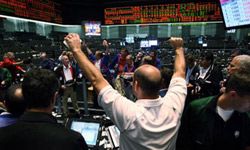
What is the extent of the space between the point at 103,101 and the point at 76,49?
350 mm

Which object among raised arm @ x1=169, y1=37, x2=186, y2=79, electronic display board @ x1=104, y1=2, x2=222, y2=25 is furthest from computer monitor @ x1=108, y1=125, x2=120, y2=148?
electronic display board @ x1=104, y1=2, x2=222, y2=25

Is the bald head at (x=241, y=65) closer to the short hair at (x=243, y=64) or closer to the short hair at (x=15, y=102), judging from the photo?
the short hair at (x=243, y=64)

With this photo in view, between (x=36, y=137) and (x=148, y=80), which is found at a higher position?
(x=148, y=80)

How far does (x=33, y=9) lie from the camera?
8258 millimetres

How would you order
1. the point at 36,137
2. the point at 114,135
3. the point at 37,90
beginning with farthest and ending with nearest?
the point at 114,135
the point at 37,90
the point at 36,137

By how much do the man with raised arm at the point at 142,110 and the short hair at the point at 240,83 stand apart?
11.8 inches

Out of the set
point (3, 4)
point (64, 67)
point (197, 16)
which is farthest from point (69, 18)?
point (64, 67)

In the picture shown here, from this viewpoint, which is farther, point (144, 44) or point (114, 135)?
point (144, 44)

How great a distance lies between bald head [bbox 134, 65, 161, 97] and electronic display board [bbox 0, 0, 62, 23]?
6754 mm

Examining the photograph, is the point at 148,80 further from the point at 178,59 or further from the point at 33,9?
the point at 33,9

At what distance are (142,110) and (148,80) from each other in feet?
0.52

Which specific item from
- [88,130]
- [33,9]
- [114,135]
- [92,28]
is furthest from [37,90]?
[92,28]

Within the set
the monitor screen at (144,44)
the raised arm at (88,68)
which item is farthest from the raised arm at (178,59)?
the monitor screen at (144,44)

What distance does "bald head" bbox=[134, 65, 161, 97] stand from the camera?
1.32 meters
